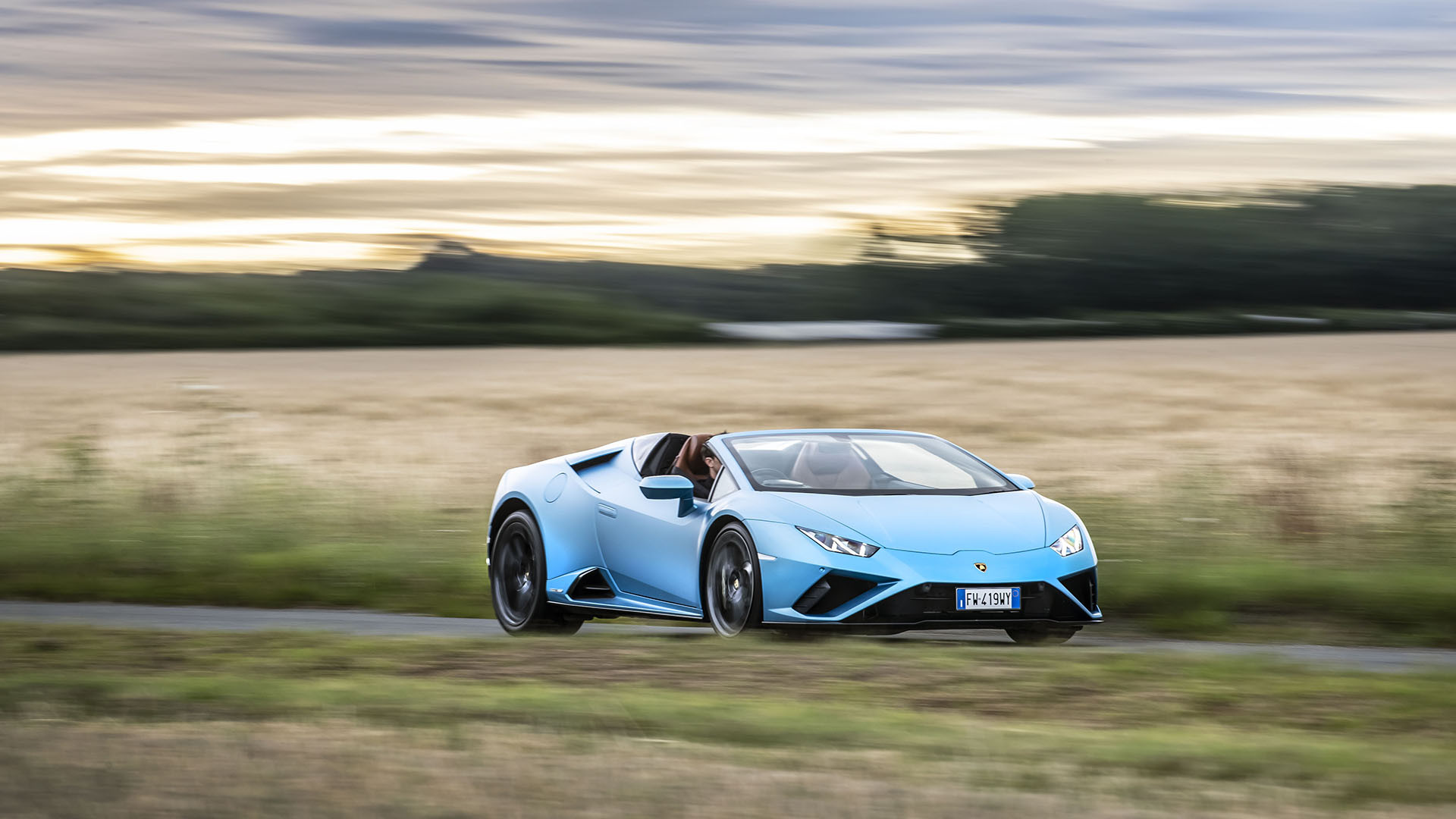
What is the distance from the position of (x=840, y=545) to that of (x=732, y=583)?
736mm

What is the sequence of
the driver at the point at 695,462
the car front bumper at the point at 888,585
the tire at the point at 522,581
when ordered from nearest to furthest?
the car front bumper at the point at 888,585, the driver at the point at 695,462, the tire at the point at 522,581

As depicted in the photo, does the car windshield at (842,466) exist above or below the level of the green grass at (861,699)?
above

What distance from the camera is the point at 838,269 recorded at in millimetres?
66500

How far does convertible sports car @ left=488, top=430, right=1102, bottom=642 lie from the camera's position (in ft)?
31.7

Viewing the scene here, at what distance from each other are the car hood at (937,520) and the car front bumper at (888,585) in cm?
6

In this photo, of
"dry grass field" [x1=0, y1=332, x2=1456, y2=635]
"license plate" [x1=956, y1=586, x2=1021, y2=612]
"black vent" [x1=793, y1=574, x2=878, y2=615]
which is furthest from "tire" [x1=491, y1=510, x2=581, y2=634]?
"license plate" [x1=956, y1=586, x2=1021, y2=612]

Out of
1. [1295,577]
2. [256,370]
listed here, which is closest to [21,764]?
[1295,577]

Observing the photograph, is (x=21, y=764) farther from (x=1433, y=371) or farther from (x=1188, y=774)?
(x=1433, y=371)

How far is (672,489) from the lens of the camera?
10.6 m

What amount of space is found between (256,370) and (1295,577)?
3952cm

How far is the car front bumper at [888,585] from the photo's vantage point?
31.5 ft

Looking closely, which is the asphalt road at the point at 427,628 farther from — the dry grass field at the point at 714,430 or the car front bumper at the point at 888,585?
the dry grass field at the point at 714,430

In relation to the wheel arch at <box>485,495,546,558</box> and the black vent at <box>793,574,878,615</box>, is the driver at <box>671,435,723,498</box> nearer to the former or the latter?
the wheel arch at <box>485,495,546,558</box>

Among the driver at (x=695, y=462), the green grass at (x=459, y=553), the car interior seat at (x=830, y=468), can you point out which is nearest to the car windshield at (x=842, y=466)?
the car interior seat at (x=830, y=468)
